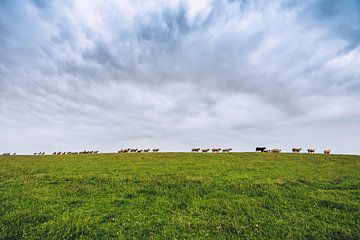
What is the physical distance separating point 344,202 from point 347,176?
8453 millimetres

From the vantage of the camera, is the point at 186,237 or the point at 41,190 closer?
the point at 186,237

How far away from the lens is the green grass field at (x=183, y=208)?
9891mm

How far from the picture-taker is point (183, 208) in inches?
493

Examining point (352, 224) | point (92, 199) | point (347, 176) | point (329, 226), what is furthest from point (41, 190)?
point (347, 176)

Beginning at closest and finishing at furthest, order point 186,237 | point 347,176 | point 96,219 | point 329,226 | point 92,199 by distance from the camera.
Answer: point 186,237
point 329,226
point 96,219
point 92,199
point 347,176

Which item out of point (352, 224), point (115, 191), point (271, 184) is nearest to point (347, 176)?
point (271, 184)

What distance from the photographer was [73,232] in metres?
9.94

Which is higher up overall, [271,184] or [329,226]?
[271,184]

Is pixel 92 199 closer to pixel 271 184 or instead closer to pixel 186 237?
pixel 186 237

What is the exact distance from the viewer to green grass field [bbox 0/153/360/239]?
32.4ft

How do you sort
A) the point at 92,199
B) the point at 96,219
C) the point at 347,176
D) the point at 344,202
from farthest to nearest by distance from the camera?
the point at 347,176, the point at 92,199, the point at 344,202, the point at 96,219

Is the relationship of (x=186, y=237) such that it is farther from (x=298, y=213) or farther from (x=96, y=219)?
(x=298, y=213)

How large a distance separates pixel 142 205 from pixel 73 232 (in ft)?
13.2

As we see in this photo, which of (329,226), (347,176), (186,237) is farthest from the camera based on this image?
(347,176)
